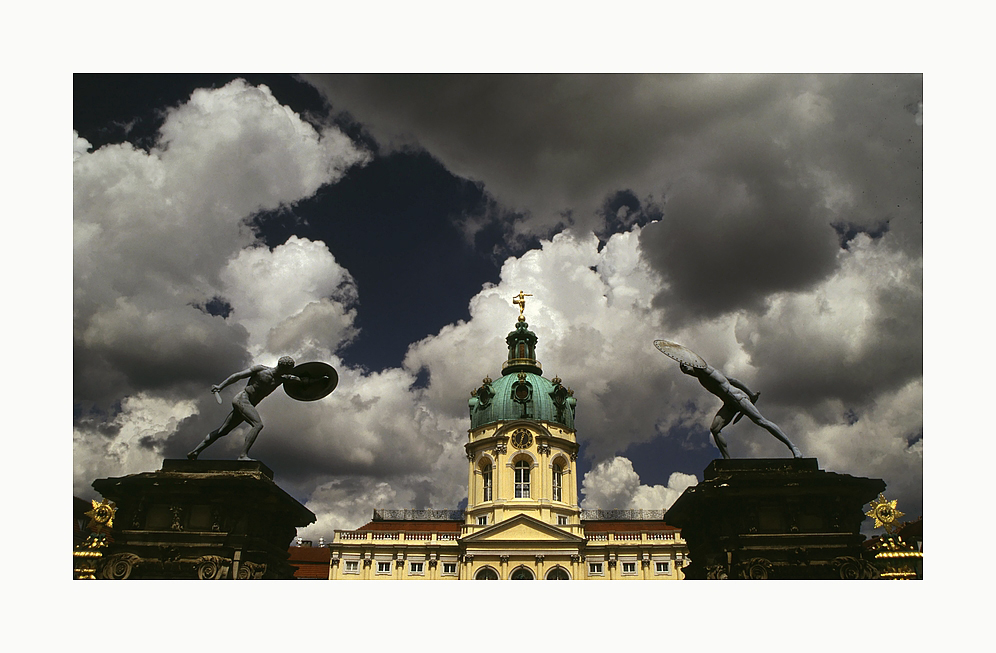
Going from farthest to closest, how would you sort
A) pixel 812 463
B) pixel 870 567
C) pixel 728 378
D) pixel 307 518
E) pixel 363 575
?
1. pixel 363 575
2. pixel 307 518
3. pixel 728 378
4. pixel 812 463
5. pixel 870 567

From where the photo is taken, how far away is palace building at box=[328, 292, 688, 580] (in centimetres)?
4591

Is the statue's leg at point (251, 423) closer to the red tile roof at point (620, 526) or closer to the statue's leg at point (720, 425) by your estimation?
the statue's leg at point (720, 425)

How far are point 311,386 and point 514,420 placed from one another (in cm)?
3518

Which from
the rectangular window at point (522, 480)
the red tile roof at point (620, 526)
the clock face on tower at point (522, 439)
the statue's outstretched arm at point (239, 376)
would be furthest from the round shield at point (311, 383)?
the red tile roof at point (620, 526)

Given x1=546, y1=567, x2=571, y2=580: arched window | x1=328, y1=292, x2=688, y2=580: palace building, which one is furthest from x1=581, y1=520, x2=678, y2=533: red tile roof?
x1=546, y1=567, x2=571, y2=580: arched window

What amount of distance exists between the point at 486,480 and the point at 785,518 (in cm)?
3851

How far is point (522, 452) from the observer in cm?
5000

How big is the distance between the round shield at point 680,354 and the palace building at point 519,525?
30.6 m

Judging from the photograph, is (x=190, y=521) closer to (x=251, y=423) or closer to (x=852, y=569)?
(x=251, y=423)

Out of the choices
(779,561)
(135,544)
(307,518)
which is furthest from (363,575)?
(779,561)

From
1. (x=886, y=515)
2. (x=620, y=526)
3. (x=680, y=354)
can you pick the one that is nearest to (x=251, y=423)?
(x=680, y=354)

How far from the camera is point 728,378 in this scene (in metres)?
15.7

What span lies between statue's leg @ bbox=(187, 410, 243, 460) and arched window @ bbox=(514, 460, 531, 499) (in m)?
36.6

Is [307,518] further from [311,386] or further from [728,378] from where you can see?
[728,378]
